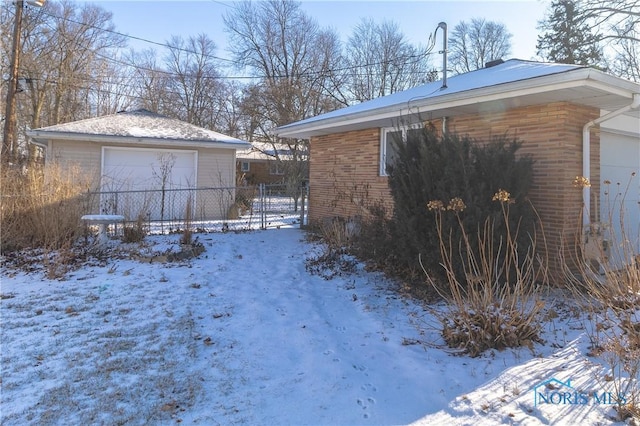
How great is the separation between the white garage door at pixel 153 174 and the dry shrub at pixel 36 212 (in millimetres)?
4265

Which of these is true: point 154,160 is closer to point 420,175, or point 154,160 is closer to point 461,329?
point 420,175

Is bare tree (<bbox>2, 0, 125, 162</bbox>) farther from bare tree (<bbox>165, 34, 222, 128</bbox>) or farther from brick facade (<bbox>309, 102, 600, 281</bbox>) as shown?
brick facade (<bbox>309, 102, 600, 281</bbox>)

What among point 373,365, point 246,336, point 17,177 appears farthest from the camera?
point 17,177

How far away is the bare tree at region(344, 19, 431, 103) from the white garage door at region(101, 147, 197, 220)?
48.1ft

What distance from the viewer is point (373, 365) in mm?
3377

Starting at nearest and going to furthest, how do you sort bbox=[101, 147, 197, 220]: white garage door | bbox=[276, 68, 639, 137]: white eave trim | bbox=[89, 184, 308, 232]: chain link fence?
1. bbox=[276, 68, 639, 137]: white eave trim
2. bbox=[89, 184, 308, 232]: chain link fence
3. bbox=[101, 147, 197, 220]: white garage door

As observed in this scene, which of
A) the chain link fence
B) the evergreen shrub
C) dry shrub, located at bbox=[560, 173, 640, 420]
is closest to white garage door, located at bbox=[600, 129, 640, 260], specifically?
the evergreen shrub

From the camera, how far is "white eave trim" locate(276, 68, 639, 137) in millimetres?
4812

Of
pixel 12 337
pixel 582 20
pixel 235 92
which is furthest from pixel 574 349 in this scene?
pixel 235 92

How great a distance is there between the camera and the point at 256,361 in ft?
11.4

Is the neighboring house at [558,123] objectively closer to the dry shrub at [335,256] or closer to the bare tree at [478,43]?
the dry shrub at [335,256]

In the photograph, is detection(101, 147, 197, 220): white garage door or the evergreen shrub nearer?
the evergreen shrub

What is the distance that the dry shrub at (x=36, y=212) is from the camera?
7016 mm

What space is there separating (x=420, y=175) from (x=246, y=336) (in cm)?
298
